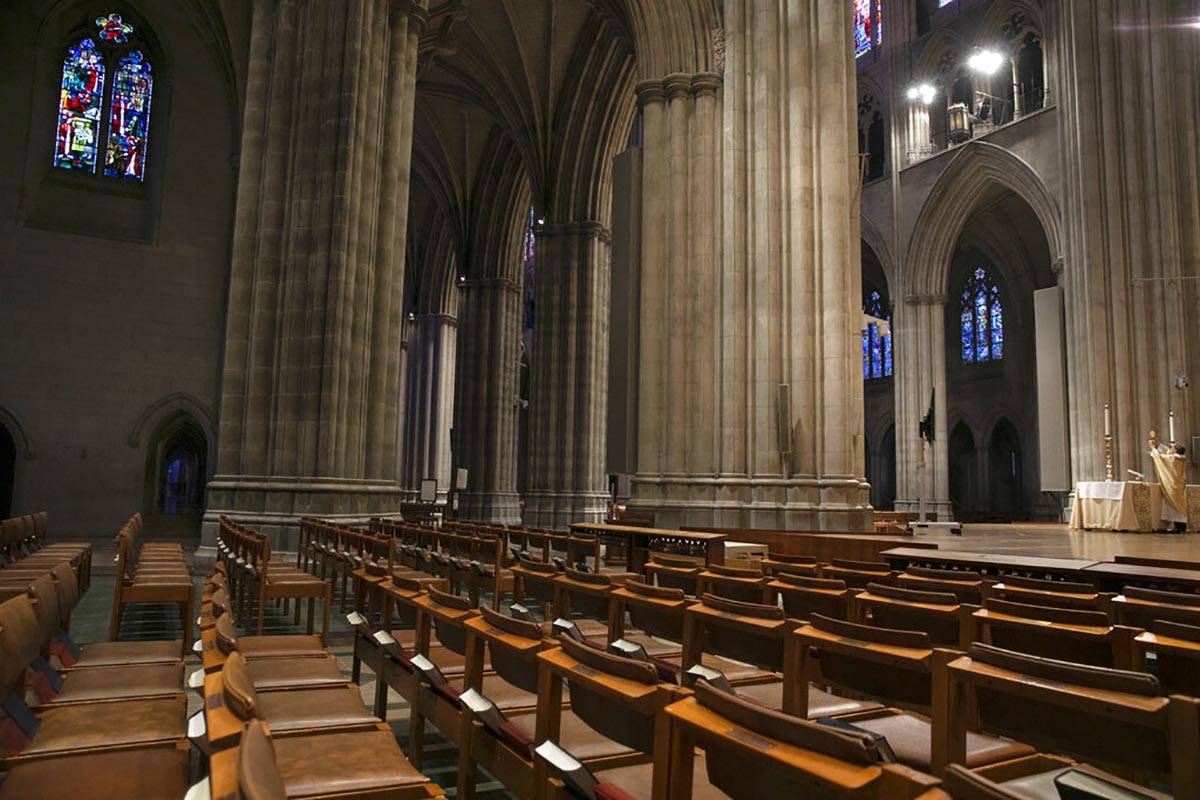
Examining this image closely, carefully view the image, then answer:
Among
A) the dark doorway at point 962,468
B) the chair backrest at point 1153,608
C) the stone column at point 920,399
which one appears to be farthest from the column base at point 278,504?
the dark doorway at point 962,468

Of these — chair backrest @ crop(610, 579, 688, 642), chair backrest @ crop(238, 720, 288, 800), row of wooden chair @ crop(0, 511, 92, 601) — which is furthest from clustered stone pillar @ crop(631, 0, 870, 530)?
chair backrest @ crop(238, 720, 288, 800)

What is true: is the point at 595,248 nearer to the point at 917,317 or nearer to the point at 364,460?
the point at 917,317

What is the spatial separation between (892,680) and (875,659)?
0.89 feet

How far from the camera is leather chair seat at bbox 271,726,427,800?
2.07 meters

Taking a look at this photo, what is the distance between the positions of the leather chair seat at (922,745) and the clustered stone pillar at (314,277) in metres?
9.89

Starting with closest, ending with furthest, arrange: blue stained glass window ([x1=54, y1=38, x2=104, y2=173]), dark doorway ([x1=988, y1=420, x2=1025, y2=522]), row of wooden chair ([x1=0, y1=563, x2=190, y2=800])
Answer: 1. row of wooden chair ([x1=0, y1=563, x2=190, y2=800])
2. blue stained glass window ([x1=54, y1=38, x2=104, y2=173])
3. dark doorway ([x1=988, y1=420, x2=1025, y2=522])

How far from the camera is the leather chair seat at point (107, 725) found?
7.93ft

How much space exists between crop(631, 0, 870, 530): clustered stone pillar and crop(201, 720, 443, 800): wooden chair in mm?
11174

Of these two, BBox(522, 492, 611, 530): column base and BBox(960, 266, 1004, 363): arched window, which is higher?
BBox(960, 266, 1004, 363): arched window

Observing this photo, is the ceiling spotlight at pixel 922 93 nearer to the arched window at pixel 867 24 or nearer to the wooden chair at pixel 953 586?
the arched window at pixel 867 24

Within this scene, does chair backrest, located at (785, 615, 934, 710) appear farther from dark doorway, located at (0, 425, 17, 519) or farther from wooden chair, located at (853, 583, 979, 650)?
dark doorway, located at (0, 425, 17, 519)

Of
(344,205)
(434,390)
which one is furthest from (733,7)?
(434,390)

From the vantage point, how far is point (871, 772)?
4.62ft

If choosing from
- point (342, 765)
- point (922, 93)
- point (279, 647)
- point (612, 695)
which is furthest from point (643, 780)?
point (922, 93)
